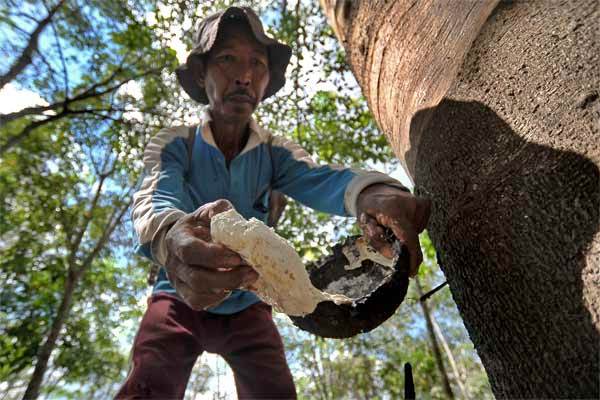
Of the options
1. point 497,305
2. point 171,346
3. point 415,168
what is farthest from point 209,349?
point 497,305

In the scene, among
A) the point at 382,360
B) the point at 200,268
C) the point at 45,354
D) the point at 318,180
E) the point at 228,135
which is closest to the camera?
the point at 200,268

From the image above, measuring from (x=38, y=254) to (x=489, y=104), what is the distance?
9059 mm

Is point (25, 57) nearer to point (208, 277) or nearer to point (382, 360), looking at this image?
point (208, 277)

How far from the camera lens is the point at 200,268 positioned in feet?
2.84

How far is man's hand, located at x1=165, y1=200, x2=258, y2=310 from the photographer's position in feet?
2.81

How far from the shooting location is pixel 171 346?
1.51 meters

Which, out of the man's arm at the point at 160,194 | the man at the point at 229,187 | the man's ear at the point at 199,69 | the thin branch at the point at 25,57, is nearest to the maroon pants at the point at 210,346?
the man at the point at 229,187

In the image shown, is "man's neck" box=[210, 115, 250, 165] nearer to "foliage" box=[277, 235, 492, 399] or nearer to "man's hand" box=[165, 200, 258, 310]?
"man's hand" box=[165, 200, 258, 310]

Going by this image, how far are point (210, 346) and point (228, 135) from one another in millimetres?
918

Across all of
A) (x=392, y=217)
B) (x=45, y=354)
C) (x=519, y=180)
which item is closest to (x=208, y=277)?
(x=392, y=217)

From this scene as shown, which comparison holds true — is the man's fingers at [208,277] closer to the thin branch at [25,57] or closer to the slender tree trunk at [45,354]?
the thin branch at [25,57]

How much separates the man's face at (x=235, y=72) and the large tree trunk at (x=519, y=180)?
764mm

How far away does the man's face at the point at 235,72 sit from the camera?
167 centimetres

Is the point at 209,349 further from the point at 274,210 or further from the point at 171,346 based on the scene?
the point at 274,210
